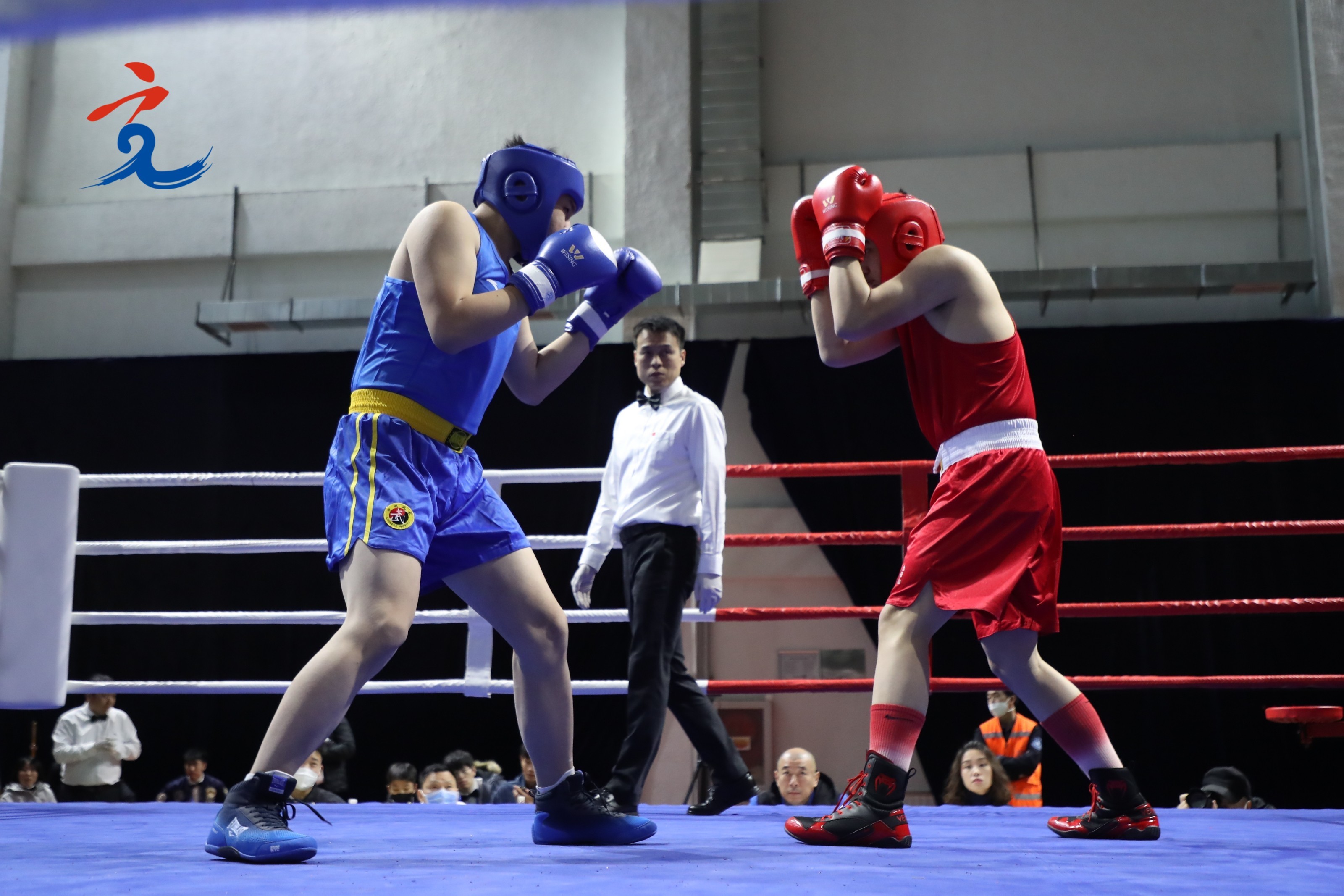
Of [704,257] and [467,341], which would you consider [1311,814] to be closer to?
[467,341]

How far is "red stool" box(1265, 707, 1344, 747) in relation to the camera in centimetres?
240

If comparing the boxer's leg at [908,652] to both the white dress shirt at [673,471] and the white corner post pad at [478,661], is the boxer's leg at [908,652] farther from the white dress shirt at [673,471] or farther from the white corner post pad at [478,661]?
the white corner post pad at [478,661]

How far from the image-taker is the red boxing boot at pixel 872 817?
1657mm

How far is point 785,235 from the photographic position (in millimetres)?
7016

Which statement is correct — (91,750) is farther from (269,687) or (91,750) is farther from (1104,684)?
(1104,684)

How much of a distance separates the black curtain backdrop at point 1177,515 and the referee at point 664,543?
12.6 feet

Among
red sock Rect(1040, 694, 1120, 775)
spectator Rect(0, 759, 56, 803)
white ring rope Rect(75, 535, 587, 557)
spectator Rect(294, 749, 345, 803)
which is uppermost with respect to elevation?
white ring rope Rect(75, 535, 587, 557)

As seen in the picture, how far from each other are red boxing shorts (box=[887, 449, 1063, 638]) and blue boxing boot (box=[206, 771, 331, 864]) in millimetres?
903

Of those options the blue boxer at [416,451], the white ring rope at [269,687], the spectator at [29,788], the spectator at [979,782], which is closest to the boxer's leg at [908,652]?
the blue boxer at [416,451]

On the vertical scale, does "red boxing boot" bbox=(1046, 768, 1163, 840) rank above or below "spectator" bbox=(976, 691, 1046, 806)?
above

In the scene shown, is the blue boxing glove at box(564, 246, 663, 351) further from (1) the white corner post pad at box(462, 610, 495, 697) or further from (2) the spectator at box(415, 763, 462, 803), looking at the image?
(2) the spectator at box(415, 763, 462, 803)

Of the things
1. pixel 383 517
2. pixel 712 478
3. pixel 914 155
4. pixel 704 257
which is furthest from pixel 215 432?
pixel 383 517

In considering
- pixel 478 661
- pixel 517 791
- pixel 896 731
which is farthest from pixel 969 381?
pixel 517 791

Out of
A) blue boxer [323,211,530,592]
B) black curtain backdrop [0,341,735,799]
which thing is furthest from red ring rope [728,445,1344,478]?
black curtain backdrop [0,341,735,799]
